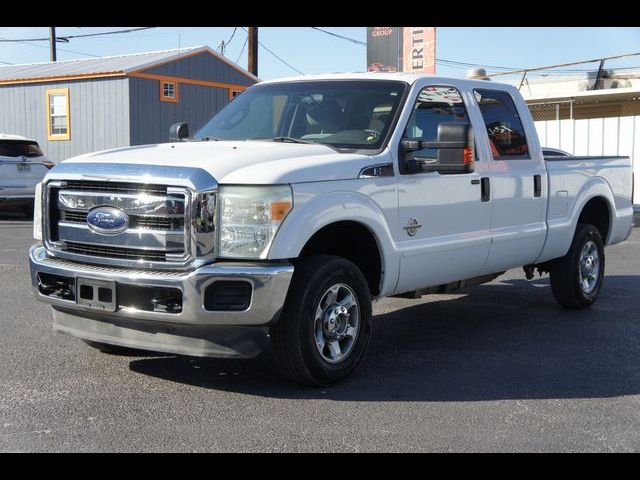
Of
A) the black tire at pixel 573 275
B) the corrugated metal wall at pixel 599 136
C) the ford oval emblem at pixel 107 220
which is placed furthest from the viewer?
the corrugated metal wall at pixel 599 136

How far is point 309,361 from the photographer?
203 inches

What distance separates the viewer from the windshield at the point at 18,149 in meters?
17.3

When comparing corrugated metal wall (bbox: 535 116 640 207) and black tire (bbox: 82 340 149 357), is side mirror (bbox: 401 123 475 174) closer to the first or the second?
black tire (bbox: 82 340 149 357)

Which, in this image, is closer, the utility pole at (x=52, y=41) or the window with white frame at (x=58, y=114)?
the window with white frame at (x=58, y=114)

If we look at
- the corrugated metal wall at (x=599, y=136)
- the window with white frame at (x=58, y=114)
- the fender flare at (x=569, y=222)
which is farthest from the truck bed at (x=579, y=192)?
the window with white frame at (x=58, y=114)

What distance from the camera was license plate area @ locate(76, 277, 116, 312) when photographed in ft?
16.5

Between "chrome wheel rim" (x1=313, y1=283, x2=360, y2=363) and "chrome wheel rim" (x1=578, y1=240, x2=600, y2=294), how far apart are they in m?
3.42

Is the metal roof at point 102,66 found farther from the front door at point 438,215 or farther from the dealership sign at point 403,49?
the front door at point 438,215

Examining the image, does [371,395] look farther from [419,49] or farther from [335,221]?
[419,49]

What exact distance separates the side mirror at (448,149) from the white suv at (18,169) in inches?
511

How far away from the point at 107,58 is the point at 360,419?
23.2 m

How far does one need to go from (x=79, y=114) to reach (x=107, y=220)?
20583 mm

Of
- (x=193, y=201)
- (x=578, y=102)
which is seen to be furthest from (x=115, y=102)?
(x=193, y=201)
